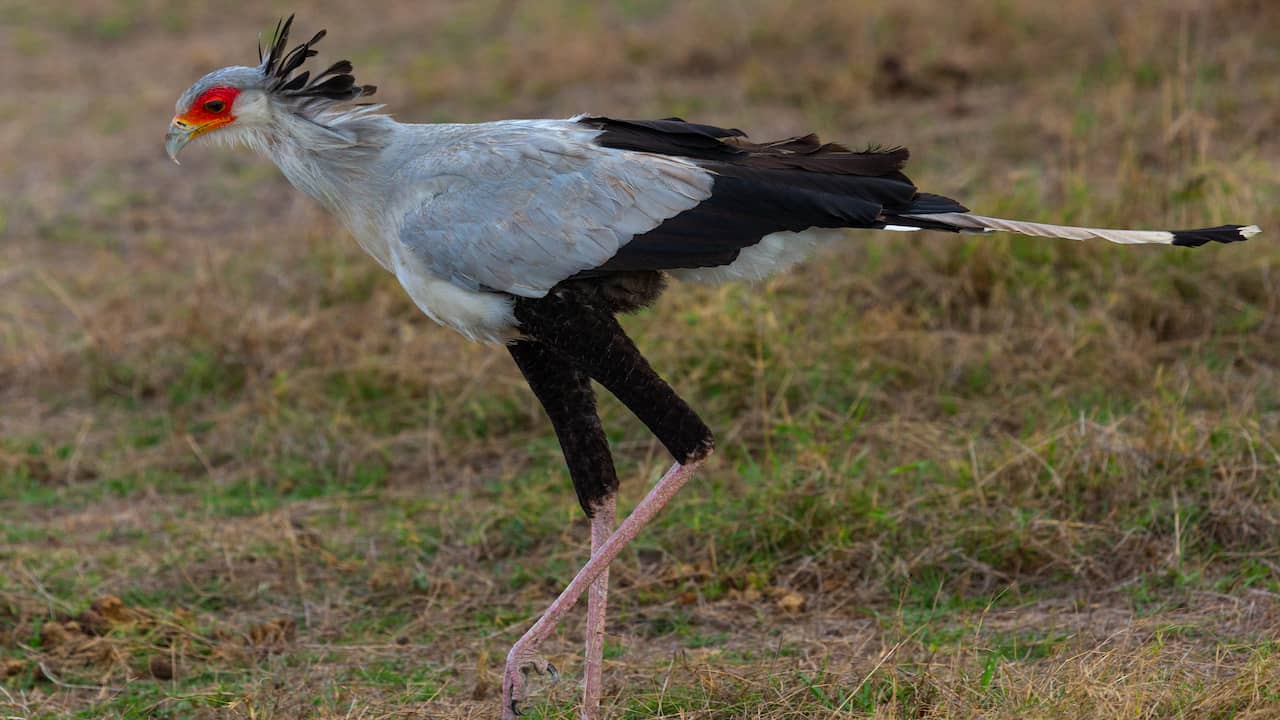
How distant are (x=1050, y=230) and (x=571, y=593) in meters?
1.46

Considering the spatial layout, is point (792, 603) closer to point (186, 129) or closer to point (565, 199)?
point (565, 199)

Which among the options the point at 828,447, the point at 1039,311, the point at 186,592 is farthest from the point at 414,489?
the point at 1039,311

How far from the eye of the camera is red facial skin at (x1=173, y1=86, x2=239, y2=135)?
12.2ft

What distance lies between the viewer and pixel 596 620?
12.2ft

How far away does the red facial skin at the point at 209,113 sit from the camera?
371cm

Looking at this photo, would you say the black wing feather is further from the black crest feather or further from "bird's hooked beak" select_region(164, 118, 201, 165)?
"bird's hooked beak" select_region(164, 118, 201, 165)

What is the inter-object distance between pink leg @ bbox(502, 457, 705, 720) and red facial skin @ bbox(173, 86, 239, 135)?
1.48 metres

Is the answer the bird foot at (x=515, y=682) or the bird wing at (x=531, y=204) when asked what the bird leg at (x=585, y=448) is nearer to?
the bird foot at (x=515, y=682)

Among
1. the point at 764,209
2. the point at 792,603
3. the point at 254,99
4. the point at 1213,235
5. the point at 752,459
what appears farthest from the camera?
the point at 752,459

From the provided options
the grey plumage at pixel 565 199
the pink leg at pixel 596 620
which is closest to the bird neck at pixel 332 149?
the grey plumage at pixel 565 199

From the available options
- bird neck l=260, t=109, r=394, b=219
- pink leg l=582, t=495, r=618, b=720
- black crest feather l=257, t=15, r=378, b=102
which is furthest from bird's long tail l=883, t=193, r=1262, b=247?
black crest feather l=257, t=15, r=378, b=102

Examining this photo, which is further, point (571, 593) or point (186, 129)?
point (186, 129)

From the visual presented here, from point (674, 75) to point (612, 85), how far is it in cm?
44

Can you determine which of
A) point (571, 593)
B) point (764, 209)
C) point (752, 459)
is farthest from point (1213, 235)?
point (752, 459)
